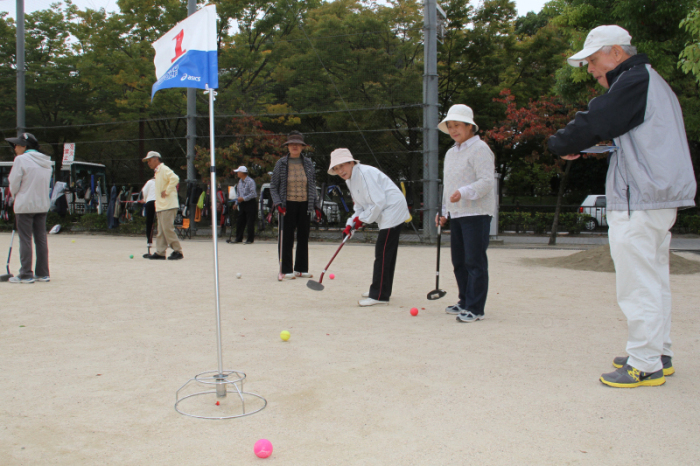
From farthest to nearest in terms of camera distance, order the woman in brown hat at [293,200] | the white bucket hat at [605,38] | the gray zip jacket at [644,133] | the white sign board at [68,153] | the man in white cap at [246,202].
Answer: the white sign board at [68,153] → the man in white cap at [246,202] → the woman in brown hat at [293,200] → the white bucket hat at [605,38] → the gray zip jacket at [644,133]

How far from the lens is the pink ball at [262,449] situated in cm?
250

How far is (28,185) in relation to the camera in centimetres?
738

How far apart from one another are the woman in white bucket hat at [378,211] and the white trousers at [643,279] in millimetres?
2838

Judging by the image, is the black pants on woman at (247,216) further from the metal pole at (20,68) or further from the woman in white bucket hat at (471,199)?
the metal pole at (20,68)

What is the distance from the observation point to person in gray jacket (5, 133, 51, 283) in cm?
736

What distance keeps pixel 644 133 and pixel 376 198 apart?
3003mm

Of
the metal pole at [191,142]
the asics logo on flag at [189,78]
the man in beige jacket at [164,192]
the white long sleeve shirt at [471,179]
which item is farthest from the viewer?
the metal pole at [191,142]

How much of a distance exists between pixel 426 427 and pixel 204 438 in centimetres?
105

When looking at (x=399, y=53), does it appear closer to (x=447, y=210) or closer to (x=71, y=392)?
(x=447, y=210)

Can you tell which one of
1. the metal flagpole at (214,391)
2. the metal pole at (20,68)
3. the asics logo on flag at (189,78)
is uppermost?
the metal pole at (20,68)

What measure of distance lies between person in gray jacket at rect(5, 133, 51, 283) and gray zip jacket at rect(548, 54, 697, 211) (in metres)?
6.58

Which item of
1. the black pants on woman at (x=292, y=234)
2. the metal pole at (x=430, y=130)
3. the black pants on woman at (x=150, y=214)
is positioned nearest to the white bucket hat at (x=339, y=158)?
the black pants on woman at (x=292, y=234)

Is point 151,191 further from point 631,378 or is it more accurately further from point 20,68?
point 20,68

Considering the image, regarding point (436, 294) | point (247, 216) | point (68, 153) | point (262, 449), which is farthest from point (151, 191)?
point (262, 449)
